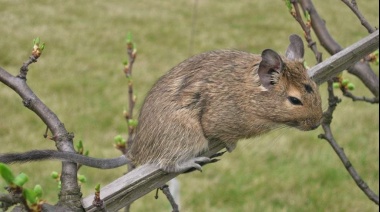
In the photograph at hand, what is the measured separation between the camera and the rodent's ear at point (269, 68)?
163 cm

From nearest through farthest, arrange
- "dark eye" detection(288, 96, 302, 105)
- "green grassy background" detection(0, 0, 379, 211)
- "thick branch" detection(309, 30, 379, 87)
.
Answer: "thick branch" detection(309, 30, 379, 87) → "dark eye" detection(288, 96, 302, 105) → "green grassy background" detection(0, 0, 379, 211)

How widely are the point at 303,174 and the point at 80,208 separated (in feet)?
12.1

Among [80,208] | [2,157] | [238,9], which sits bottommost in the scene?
[80,208]

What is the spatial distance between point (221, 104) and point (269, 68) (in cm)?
17

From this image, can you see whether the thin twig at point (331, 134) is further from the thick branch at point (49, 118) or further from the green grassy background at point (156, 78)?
the thick branch at point (49, 118)

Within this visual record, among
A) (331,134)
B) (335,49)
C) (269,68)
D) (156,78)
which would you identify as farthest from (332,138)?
(156,78)

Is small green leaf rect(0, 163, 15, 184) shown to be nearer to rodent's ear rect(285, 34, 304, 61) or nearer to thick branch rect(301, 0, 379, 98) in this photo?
rodent's ear rect(285, 34, 304, 61)

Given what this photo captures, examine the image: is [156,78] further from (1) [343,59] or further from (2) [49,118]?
(2) [49,118]

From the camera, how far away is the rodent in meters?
1.63

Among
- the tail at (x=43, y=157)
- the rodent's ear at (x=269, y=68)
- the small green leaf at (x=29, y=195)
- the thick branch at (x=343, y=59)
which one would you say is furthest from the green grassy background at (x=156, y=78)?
the small green leaf at (x=29, y=195)

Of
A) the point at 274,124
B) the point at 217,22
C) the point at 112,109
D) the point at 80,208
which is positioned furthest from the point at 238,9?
the point at 80,208

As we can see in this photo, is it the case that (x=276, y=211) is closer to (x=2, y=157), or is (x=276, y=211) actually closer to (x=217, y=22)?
(x=2, y=157)

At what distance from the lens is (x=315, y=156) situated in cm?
485

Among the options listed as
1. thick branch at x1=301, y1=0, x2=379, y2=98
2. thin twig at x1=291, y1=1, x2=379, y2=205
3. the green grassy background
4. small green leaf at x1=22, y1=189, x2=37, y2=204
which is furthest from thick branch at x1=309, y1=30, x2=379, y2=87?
small green leaf at x1=22, y1=189, x2=37, y2=204
